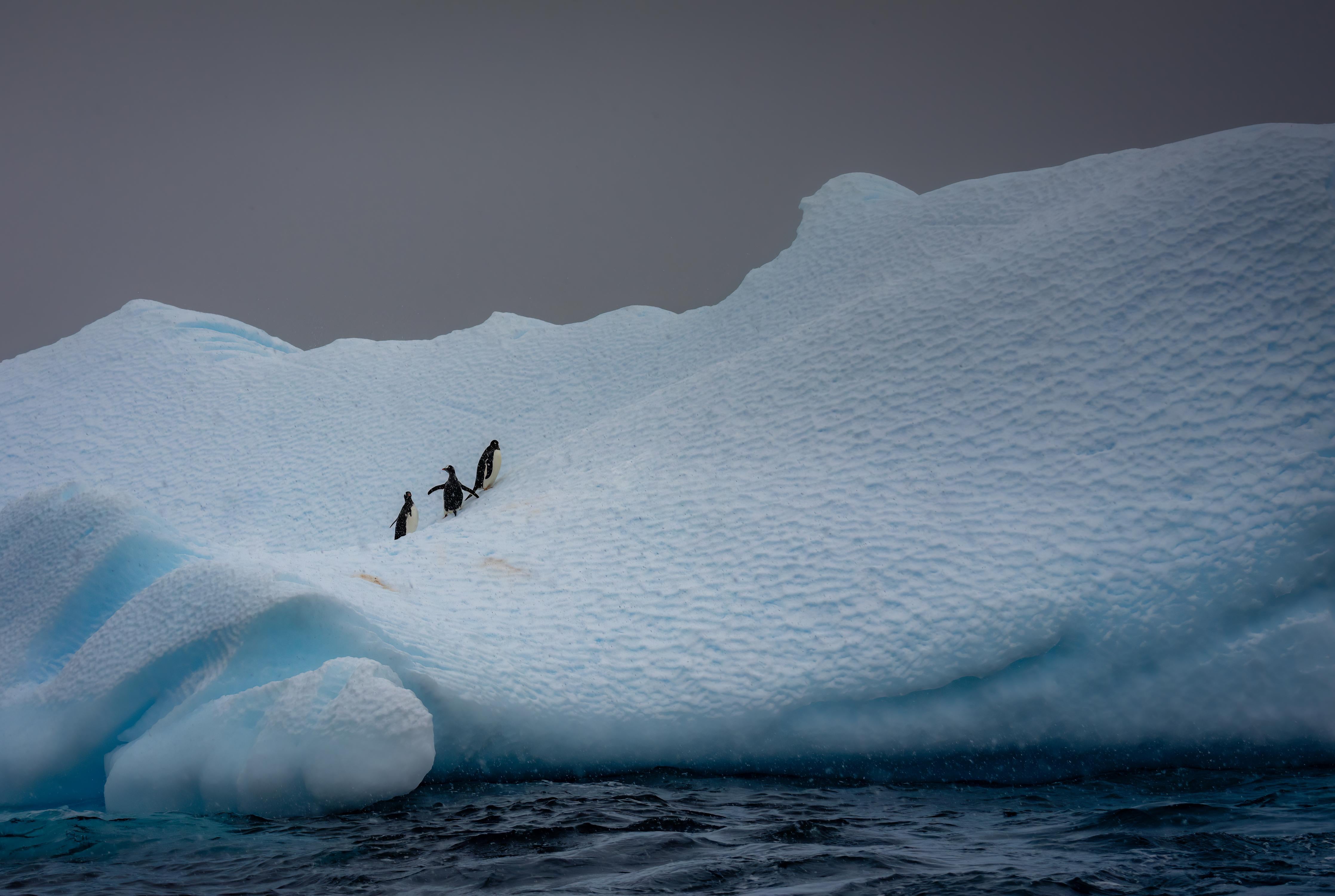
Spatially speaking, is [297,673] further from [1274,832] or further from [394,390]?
[394,390]

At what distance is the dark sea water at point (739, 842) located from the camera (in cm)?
193

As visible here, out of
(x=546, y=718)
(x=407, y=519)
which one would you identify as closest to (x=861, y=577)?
(x=546, y=718)

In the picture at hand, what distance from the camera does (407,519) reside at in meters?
5.99

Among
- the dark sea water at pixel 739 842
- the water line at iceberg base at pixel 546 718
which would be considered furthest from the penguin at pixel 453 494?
the dark sea water at pixel 739 842

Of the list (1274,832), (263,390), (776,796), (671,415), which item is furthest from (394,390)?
(1274,832)

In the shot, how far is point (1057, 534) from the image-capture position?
3.19 m

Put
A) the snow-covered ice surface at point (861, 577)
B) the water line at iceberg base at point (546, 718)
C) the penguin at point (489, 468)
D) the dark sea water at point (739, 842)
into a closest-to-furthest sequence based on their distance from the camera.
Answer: the dark sea water at point (739, 842)
the water line at iceberg base at point (546, 718)
the snow-covered ice surface at point (861, 577)
the penguin at point (489, 468)

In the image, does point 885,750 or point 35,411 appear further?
point 35,411

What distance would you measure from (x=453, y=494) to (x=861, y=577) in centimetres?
346

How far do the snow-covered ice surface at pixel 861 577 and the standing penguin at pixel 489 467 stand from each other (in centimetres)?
90

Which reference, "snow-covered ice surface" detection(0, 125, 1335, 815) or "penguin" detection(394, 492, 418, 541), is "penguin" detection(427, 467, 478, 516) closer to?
"penguin" detection(394, 492, 418, 541)

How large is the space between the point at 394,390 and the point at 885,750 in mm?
5575

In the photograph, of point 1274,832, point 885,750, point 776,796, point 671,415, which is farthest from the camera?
point 671,415

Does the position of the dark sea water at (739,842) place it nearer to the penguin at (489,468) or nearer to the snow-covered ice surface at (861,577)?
the snow-covered ice surface at (861,577)
